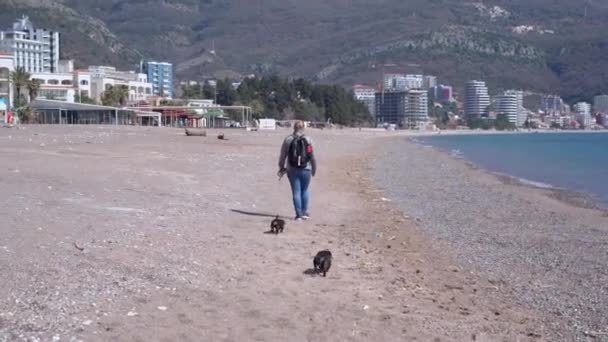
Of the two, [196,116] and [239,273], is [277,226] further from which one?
[196,116]

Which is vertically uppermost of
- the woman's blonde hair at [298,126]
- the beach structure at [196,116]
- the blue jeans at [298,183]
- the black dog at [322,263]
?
the beach structure at [196,116]

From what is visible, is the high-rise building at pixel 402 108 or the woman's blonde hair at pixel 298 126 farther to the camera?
the high-rise building at pixel 402 108

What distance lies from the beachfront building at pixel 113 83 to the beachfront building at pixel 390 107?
225 ft

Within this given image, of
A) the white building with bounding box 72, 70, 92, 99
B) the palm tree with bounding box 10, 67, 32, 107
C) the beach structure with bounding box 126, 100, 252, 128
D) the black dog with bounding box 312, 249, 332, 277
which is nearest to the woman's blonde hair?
the black dog with bounding box 312, 249, 332, 277

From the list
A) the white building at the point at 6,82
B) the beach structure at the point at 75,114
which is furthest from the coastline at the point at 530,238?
the beach structure at the point at 75,114

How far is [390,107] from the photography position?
178m

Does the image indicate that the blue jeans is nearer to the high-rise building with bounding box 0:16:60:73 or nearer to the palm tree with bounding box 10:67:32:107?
the palm tree with bounding box 10:67:32:107

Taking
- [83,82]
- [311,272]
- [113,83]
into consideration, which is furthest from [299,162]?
[113,83]

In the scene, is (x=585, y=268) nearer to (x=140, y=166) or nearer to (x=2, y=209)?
(x=2, y=209)

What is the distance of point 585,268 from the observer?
9516mm

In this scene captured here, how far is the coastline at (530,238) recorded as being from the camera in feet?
25.1

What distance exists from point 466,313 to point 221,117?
87.2 metres

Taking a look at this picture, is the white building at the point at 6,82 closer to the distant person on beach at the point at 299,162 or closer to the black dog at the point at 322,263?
the distant person on beach at the point at 299,162

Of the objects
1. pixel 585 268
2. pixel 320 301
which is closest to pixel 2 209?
pixel 320 301
